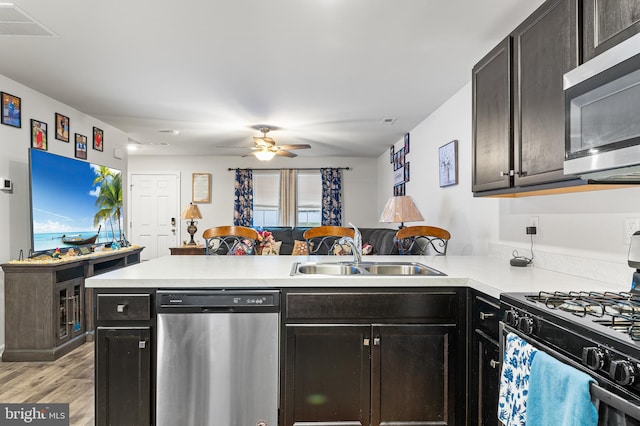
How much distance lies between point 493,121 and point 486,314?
3.70 ft

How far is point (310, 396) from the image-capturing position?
1893mm

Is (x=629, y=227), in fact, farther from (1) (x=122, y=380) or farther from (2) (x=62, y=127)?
(2) (x=62, y=127)

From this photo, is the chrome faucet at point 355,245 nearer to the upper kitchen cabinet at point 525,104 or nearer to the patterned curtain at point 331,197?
the upper kitchen cabinet at point 525,104

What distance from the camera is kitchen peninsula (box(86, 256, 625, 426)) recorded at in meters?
1.84

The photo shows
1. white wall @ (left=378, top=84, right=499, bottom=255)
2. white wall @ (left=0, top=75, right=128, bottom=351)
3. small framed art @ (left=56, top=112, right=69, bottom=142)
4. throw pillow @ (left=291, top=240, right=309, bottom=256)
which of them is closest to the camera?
white wall @ (left=378, top=84, right=499, bottom=255)

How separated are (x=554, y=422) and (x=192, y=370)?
58.5 inches

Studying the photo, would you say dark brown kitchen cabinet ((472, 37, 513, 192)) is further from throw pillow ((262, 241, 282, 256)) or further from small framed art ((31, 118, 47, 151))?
small framed art ((31, 118, 47, 151))

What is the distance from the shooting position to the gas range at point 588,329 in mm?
914

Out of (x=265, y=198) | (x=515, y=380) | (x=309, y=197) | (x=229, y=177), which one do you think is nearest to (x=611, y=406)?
(x=515, y=380)

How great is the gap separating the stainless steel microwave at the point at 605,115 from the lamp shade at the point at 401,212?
246cm

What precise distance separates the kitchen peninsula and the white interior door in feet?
21.2

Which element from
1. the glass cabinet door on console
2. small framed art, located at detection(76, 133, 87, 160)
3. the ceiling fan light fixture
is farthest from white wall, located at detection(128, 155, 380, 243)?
the glass cabinet door on console

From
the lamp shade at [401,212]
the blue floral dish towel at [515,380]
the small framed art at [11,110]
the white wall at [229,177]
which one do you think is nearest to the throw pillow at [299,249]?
the white wall at [229,177]

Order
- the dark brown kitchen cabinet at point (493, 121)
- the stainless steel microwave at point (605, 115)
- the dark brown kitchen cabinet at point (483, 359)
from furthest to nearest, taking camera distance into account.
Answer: the dark brown kitchen cabinet at point (493, 121)
the dark brown kitchen cabinet at point (483, 359)
the stainless steel microwave at point (605, 115)
